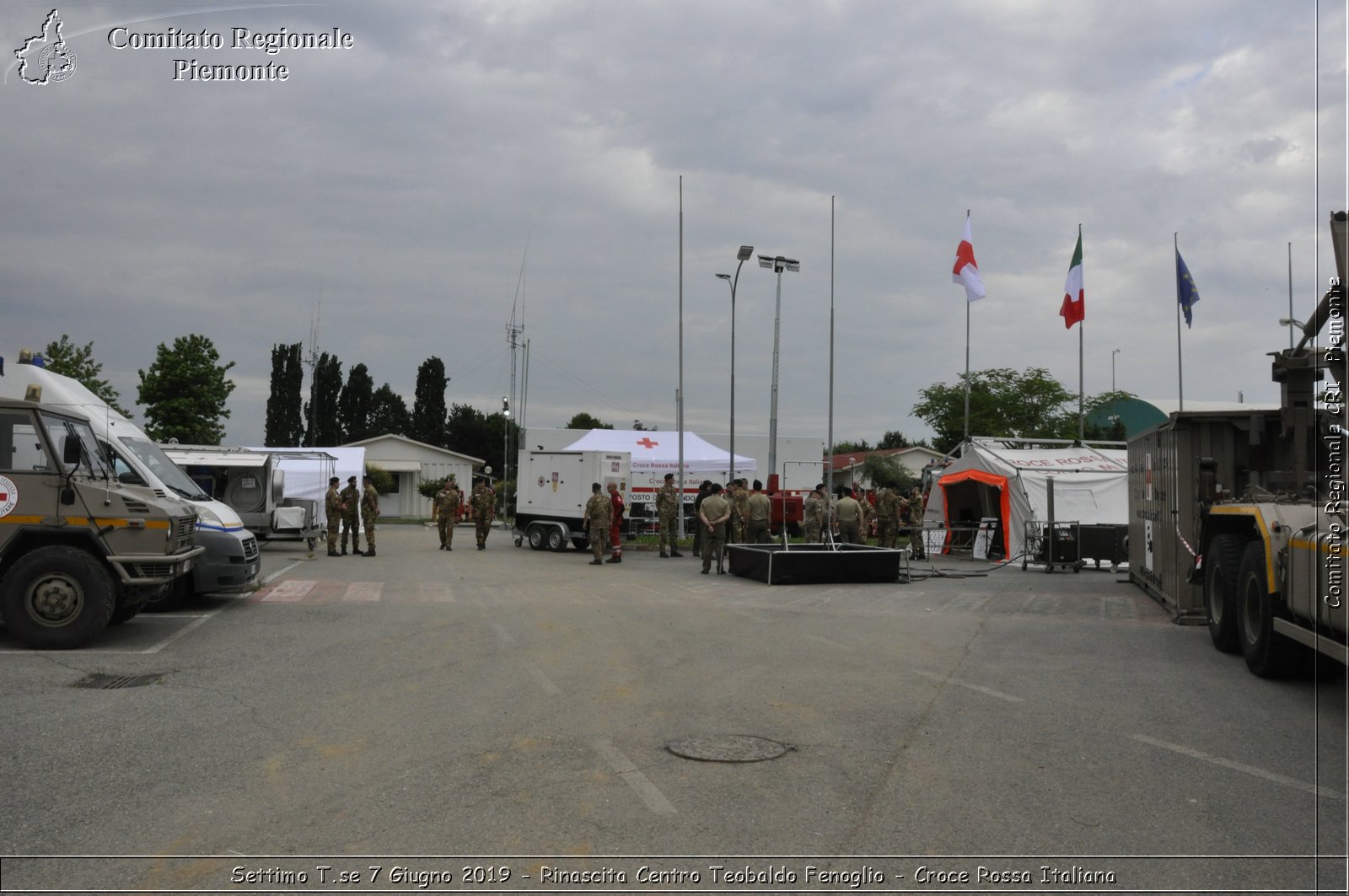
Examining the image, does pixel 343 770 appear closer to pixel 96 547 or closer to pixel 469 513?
pixel 96 547

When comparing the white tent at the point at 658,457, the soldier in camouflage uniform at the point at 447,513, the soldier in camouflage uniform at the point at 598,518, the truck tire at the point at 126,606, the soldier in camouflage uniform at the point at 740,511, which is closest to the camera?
the truck tire at the point at 126,606

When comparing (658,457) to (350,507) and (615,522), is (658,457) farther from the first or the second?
(350,507)

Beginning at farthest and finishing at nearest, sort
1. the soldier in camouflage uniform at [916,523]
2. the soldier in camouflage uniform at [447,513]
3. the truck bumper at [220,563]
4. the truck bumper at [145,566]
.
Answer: the soldier in camouflage uniform at [447,513] → the soldier in camouflage uniform at [916,523] → the truck bumper at [220,563] → the truck bumper at [145,566]

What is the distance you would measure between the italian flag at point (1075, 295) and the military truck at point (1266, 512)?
16874 mm

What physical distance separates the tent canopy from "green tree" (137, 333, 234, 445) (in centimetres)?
1205

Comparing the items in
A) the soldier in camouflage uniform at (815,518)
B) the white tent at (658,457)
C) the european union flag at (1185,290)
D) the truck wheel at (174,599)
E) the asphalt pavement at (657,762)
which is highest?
the european union flag at (1185,290)

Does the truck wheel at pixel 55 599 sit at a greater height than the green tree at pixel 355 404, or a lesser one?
lesser

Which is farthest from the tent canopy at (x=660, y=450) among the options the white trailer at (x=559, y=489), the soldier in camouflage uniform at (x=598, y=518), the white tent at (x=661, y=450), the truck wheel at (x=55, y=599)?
the truck wheel at (x=55, y=599)

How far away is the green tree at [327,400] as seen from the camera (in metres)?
82.3

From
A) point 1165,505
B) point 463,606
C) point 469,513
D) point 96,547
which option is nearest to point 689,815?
point 96,547

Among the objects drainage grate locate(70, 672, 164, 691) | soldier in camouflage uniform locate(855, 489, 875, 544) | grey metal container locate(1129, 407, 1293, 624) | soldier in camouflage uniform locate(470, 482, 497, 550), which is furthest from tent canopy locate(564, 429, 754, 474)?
drainage grate locate(70, 672, 164, 691)

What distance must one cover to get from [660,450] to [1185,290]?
17635mm

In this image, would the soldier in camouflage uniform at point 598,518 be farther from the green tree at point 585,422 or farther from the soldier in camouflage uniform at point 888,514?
the green tree at point 585,422

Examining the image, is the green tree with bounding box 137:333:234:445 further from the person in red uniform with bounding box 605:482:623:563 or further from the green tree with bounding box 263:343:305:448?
the green tree with bounding box 263:343:305:448
